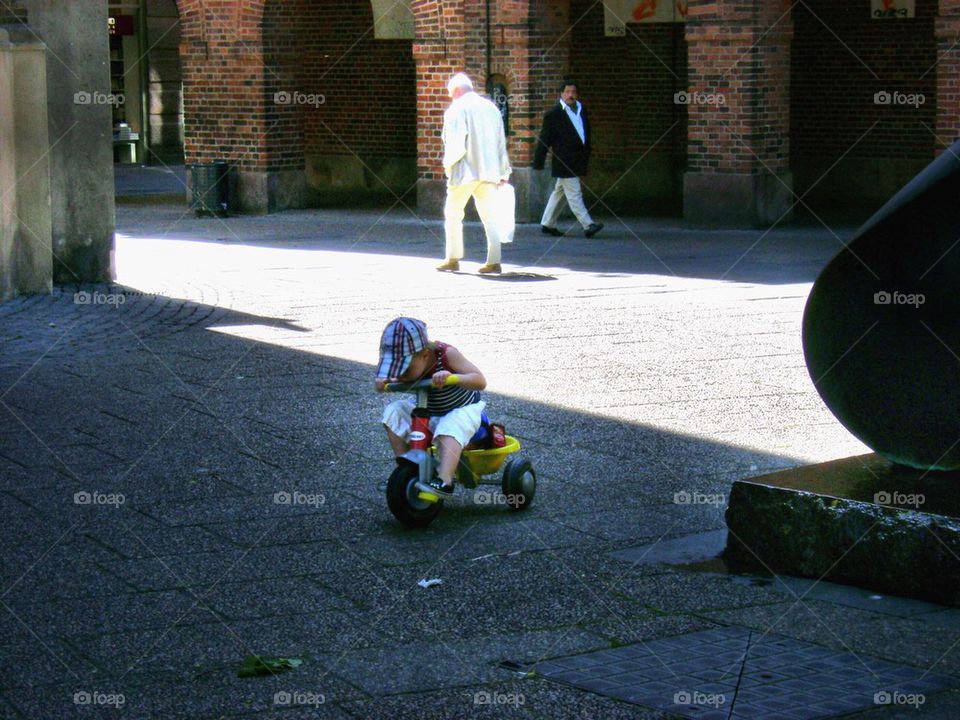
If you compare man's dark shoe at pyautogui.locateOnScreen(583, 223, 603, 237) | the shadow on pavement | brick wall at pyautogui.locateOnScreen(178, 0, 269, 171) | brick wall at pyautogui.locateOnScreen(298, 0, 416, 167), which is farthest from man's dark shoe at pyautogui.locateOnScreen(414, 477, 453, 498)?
brick wall at pyautogui.locateOnScreen(298, 0, 416, 167)

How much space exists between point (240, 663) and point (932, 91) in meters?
19.6

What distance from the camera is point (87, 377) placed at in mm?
10219

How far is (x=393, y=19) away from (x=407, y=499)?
17648mm

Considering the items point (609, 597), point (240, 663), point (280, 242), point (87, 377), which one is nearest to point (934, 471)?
point (609, 597)

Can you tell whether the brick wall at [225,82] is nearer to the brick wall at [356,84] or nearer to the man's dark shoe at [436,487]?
the brick wall at [356,84]

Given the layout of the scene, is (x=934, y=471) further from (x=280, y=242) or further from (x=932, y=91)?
(x=932, y=91)

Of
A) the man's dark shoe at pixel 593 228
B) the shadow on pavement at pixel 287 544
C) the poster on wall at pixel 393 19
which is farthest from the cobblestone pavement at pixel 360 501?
the poster on wall at pixel 393 19

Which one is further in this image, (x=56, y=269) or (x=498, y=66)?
(x=498, y=66)

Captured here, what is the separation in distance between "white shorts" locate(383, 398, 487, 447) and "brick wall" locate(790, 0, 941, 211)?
16408 mm

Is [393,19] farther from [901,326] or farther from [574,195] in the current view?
[901,326]

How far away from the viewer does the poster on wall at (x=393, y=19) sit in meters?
23.3

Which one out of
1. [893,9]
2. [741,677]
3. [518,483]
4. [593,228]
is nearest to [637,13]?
[893,9]

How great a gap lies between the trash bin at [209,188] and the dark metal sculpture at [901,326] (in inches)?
678

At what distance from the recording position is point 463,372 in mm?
6953
